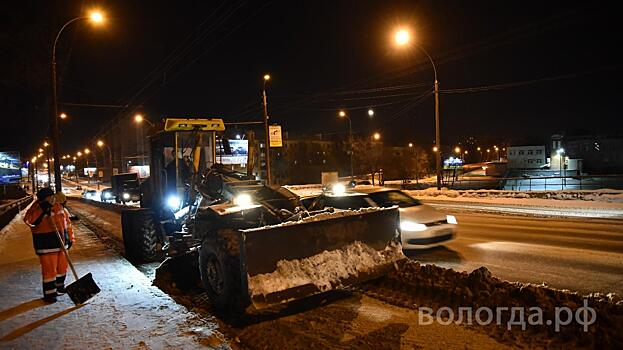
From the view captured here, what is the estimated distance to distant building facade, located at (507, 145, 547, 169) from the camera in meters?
105

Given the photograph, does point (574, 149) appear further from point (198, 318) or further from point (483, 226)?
point (198, 318)

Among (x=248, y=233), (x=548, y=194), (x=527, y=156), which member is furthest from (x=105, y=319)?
(x=527, y=156)

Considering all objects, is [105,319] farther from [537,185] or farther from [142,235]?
[537,185]

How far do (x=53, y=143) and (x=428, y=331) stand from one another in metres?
16.2

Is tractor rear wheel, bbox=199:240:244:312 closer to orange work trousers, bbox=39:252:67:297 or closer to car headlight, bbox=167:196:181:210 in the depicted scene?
orange work trousers, bbox=39:252:67:297

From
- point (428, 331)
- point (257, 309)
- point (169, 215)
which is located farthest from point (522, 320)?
point (169, 215)

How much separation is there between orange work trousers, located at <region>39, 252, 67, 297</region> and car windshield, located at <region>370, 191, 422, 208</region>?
6.57 meters

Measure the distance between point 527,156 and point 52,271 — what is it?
114 m

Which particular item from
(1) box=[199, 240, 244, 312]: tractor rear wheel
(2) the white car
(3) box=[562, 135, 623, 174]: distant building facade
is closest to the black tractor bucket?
(1) box=[199, 240, 244, 312]: tractor rear wheel

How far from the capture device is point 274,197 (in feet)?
25.5

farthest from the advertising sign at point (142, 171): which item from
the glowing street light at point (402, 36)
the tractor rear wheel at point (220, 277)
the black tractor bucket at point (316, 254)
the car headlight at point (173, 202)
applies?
the glowing street light at point (402, 36)

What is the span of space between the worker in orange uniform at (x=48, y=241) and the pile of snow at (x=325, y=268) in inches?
139

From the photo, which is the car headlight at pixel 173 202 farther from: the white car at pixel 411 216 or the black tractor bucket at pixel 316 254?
the black tractor bucket at pixel 316 254

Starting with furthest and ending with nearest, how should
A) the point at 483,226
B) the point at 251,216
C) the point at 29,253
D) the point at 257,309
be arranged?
the point at 483,226, the point at 29,253, the point at 251,216, the point at 257,309
